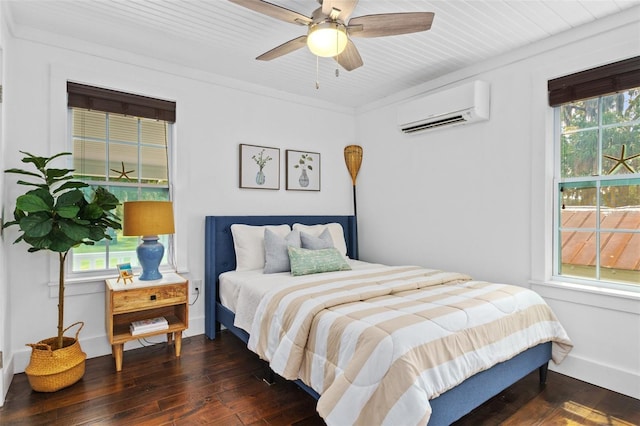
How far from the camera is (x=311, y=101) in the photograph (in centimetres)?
428

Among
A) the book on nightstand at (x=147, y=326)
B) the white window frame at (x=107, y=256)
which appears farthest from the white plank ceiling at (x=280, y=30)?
the book on nightstand at (x=147, y=326)

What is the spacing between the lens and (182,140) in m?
3.38

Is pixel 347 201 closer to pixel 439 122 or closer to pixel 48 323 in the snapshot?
pixel 439 122

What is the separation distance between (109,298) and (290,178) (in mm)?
2187

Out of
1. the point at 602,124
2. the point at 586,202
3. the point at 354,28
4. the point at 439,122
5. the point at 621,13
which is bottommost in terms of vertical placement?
the point at 586,202

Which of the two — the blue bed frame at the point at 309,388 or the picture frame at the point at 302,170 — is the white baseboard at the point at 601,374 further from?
the picture frame at the point at 302,170

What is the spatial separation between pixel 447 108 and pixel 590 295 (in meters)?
1.92

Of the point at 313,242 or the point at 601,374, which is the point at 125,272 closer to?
the point at 313,242

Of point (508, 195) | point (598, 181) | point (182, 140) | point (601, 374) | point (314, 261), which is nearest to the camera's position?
point (601, 374)

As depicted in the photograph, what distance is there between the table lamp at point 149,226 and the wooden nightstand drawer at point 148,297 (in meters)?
0.16

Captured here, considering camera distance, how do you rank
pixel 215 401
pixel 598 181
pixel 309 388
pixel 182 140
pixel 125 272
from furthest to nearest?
pixel 182 140 → pixel 125 272 → pixel 598 181 → pixel 215 401 → pixel 309 388

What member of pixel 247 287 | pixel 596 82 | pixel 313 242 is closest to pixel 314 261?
pixel 313 242

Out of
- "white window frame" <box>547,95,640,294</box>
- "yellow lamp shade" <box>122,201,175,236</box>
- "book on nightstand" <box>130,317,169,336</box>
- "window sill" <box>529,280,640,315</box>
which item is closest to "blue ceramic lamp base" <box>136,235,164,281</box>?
"yellow lamp shade" <box>122,201,175,236</box>

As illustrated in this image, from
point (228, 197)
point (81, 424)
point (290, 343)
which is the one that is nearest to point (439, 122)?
point (228, 197)
